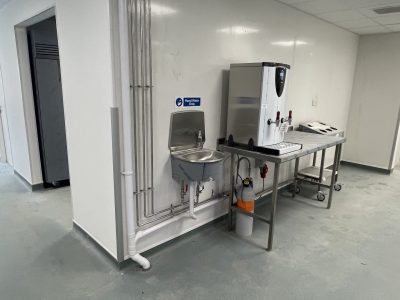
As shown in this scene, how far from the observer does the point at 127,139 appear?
84.0 inches

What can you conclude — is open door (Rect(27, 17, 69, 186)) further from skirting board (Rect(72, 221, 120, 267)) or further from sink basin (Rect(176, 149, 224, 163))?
sink basin (Rect(176, 149, 224, 163))

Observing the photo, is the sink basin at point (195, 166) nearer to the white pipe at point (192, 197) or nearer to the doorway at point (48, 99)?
the white pipe at point (192, 197)

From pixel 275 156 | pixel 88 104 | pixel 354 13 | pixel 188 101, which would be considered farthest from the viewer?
pixel 354 13

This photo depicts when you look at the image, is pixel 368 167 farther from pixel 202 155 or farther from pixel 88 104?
pixel 88 104

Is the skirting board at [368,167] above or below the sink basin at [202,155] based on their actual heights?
below

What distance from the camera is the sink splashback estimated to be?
8.44ft

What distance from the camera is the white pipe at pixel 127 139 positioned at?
196 cm

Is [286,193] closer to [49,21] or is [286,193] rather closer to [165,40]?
[165,40]

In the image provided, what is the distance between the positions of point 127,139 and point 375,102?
514 centimetres

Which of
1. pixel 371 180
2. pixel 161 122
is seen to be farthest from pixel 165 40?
pixel 371 180

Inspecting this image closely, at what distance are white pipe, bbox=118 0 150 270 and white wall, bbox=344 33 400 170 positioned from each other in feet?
16.5

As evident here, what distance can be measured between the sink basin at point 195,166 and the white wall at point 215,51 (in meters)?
0.12

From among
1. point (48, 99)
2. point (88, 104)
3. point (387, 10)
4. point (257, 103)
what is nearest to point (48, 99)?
point (48, 99)

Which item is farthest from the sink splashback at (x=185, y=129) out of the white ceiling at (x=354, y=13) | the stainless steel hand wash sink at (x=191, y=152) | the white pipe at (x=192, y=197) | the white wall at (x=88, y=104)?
the white ceiling at (x=354, y=13)
